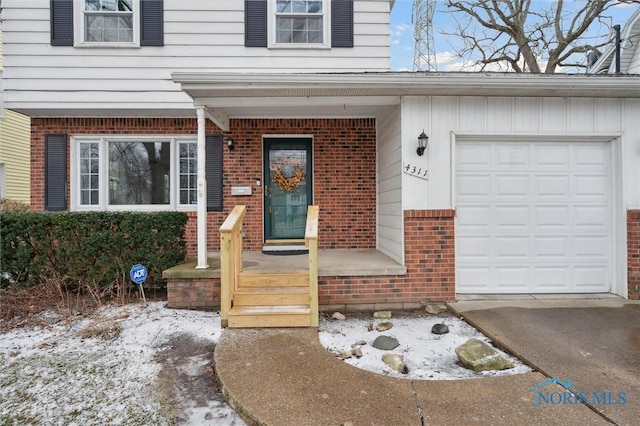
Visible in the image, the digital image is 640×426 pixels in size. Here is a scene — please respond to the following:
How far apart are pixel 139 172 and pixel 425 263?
504 cm

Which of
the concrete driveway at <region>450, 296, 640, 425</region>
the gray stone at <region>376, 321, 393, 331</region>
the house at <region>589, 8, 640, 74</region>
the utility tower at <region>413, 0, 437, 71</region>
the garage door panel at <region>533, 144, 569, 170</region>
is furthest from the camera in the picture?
the utility tower at <region>413, 0, 437, 71</region>

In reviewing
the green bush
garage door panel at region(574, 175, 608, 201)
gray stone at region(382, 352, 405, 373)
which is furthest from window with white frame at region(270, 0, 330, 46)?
gray stone at region(382, 352, 405, 373)

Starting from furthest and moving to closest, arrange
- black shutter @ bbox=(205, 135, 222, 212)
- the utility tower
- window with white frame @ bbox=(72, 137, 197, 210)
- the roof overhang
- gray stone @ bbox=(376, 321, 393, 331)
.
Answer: the utility tower < window with white frame @ bbox=(72, 137, 197, 210) < black shutter @ bbox=(205, 135, 222, 212) < the roof overhang < gray stone @ bbox=(376, 321, 393, 331)

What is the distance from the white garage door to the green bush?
4122 millimetres

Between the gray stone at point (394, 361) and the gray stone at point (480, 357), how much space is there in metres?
0.53

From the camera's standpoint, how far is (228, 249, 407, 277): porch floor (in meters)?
4.32

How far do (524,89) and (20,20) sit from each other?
7.75m

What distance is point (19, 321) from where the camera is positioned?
3.94 metres

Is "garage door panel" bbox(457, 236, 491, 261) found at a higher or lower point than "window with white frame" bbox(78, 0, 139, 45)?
lower

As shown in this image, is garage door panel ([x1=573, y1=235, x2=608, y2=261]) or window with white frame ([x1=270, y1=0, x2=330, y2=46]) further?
window with white frame ([x1=270, y1=0, x2=330, y2=46])

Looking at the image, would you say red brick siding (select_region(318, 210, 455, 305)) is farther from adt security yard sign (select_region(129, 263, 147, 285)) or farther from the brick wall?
adt security yard sign (select_region(129, 263, 147, 285))

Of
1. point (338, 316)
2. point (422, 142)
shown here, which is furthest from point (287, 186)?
point (338, 316)

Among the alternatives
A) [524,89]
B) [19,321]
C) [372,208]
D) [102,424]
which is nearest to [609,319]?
[524,89]

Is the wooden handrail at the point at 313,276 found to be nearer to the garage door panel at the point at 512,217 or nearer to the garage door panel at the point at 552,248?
the garage door panel at the point at 512,217
